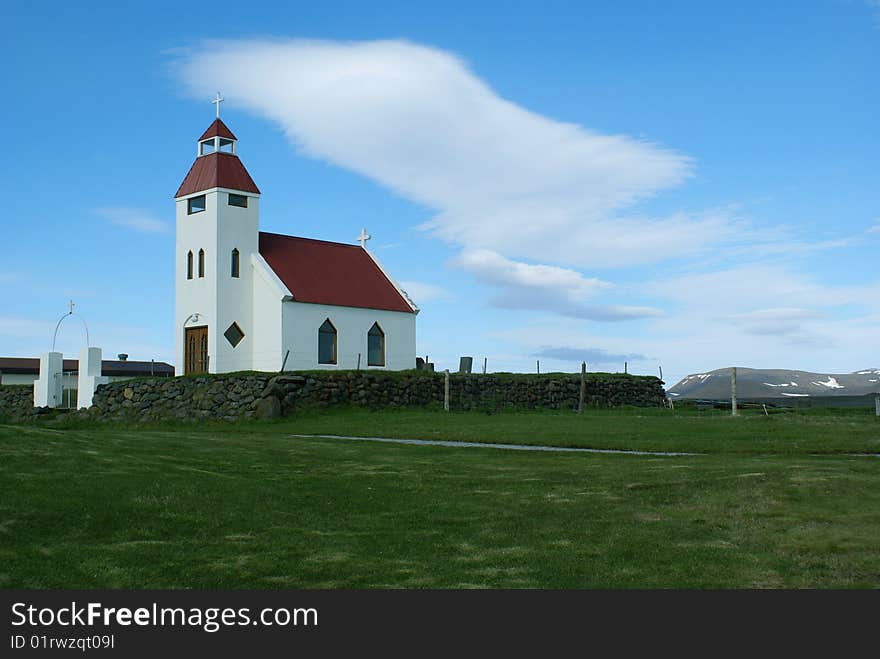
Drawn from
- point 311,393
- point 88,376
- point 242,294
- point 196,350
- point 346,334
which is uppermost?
point 242,294

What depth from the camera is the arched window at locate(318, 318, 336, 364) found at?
39844 mm

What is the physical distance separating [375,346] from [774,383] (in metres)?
20.4

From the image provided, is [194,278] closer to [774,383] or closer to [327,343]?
[327,343]

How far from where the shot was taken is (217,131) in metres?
40.0

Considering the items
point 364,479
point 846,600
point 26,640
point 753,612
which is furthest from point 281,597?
point 364,479

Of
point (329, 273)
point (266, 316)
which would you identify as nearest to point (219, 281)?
point (266, 316)

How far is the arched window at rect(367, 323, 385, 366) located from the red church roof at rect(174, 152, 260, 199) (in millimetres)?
7995

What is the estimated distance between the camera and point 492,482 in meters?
14.9

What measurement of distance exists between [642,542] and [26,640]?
6.21 meters

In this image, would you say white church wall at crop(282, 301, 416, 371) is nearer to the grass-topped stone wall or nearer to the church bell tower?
the church bell tower

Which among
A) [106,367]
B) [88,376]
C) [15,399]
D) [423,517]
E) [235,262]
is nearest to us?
[423,517]

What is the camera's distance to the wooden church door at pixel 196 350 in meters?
38.7

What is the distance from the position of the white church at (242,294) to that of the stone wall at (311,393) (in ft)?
12.4

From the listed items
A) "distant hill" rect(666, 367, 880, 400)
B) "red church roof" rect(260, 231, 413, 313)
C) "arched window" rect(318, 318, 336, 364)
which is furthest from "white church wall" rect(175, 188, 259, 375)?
"distant hill" rect(666, 367, 880, 400)
